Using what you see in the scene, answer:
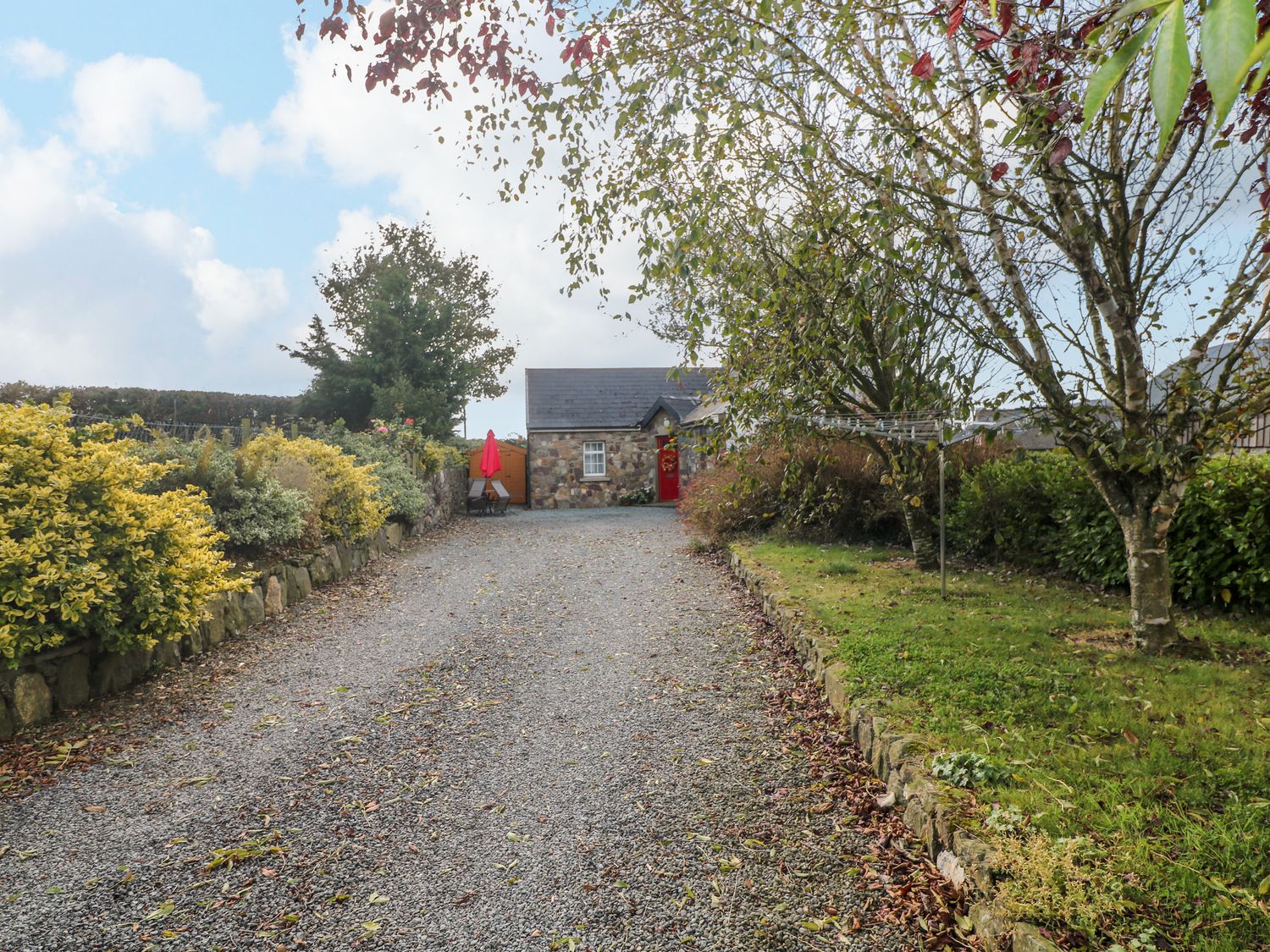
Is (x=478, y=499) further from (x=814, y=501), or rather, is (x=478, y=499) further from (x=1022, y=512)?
(x=1022, y=512)

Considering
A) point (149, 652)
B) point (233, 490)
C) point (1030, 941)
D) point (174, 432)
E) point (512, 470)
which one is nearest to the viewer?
point (1030, 941)

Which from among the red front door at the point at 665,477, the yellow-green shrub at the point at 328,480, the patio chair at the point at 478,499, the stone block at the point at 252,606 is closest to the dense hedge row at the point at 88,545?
the stone block at the point at 252,606

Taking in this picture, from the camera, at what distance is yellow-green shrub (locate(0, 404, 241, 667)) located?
472 cm

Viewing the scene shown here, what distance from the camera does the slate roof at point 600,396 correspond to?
23406mm

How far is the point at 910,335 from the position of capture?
8.98 metres

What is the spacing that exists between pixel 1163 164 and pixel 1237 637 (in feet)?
11.2

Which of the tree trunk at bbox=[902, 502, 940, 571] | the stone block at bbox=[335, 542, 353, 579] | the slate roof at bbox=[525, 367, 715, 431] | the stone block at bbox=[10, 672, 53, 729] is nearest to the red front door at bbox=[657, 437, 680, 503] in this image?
the slate roof at bbox=[525, 367, 715, 431]

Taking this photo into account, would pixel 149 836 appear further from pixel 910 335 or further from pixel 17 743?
pixel 910 335

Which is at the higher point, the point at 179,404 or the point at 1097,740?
the point at 179,404

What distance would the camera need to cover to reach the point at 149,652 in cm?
577

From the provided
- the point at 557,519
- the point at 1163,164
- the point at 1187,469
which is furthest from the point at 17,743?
the point at 557,519

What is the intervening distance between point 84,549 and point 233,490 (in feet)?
9.48

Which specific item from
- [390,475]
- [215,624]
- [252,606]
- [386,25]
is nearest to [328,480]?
[390,475]

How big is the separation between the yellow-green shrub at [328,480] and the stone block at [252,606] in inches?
80.6
